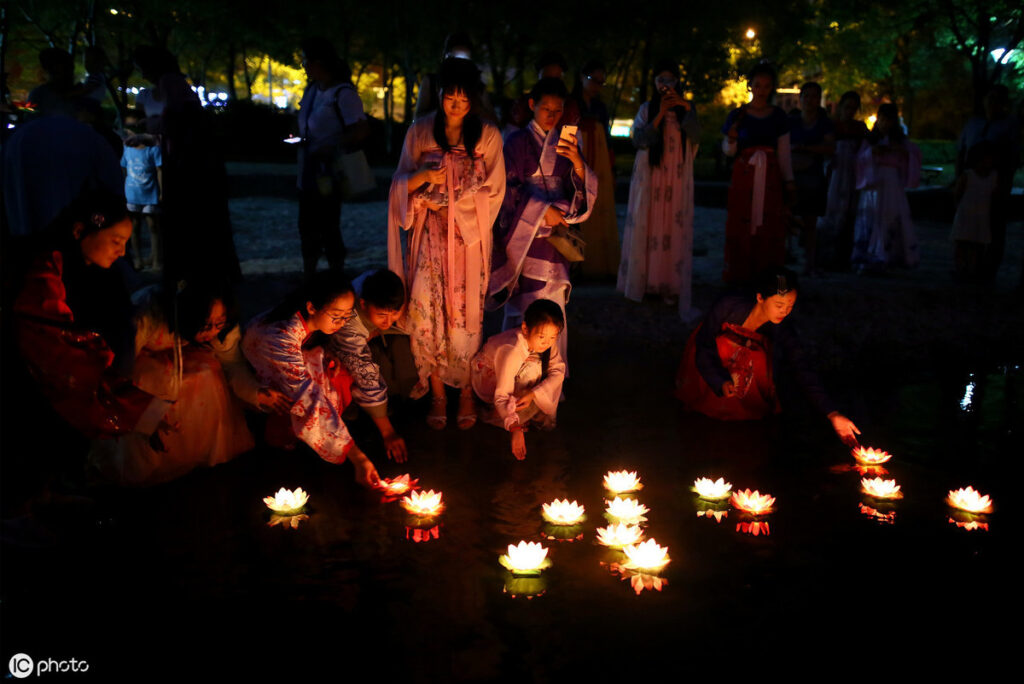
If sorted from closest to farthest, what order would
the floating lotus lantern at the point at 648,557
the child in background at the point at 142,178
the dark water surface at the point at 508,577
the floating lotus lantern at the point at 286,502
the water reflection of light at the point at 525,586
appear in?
the dark water surface at the point at 508,577
the water reflection of light at the point at 525,586
the floating lotus lantern at the point at 648,557
the floating lotus lantern at the point at 286,502
the child in background at the point at 142,178

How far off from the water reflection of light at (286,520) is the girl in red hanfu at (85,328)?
0.63 m

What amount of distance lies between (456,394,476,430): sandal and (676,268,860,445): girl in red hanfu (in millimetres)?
1222

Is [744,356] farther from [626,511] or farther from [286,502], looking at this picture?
[286,502]

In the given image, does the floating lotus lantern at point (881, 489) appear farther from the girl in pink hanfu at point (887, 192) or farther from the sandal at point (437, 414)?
the girl in pink hanfu at point (887, 192)

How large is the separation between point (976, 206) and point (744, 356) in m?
5.04

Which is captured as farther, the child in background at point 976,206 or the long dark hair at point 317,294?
the child in background at point 976,206

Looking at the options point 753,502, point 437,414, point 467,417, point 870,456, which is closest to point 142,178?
point 437,414

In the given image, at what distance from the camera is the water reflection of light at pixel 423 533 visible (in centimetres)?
337

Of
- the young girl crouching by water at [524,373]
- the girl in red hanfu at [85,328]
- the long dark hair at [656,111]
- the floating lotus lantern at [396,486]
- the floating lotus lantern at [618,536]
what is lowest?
the floating lotus lantern at [396,486]

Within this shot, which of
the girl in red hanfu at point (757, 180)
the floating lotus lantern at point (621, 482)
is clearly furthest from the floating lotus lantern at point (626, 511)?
the girl in red hanfu at point (757, 180)

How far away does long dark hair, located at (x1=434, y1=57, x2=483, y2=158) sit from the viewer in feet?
13.7

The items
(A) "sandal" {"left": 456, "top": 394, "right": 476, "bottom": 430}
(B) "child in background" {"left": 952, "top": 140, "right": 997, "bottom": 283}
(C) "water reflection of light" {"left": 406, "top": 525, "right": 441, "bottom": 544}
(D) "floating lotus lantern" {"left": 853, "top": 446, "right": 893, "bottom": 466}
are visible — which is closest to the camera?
(C) "water reflection of light" {"left": 406, "top": 525, "right": 441, "bottom": 544}

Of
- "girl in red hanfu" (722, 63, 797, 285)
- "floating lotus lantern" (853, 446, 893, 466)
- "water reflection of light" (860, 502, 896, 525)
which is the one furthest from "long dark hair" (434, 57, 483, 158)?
"girl in red hanfu" (722, 63, 797, 285)

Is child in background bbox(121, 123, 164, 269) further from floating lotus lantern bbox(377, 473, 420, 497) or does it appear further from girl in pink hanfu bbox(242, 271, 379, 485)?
floating lotus lantern bbox(377, 473, 420, 497)
